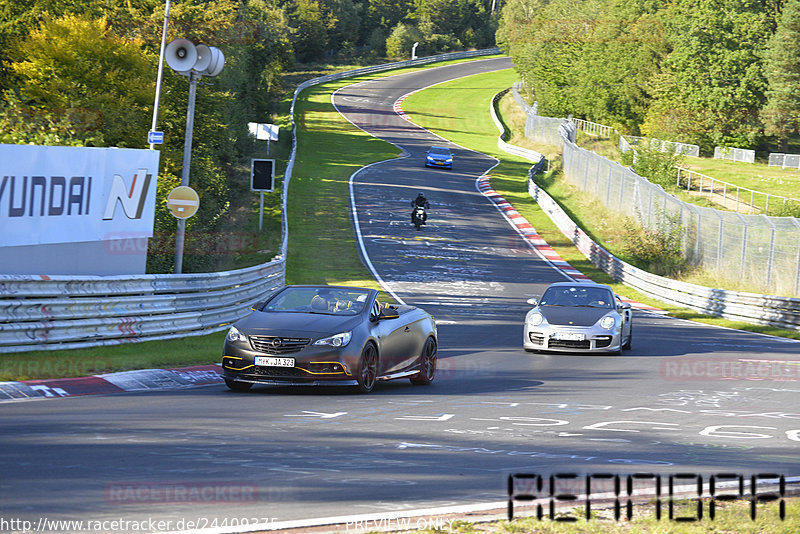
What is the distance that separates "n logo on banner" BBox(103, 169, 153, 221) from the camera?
17203 millimetres

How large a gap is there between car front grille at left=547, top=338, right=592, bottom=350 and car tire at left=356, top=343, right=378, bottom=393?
7184 mm

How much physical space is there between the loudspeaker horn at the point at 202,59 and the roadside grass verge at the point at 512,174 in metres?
17.3

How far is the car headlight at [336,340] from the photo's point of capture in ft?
40.2

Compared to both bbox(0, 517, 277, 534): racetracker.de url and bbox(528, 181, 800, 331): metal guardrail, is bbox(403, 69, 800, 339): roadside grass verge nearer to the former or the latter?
bbox(528, 181, 800, 331): metal guardrail

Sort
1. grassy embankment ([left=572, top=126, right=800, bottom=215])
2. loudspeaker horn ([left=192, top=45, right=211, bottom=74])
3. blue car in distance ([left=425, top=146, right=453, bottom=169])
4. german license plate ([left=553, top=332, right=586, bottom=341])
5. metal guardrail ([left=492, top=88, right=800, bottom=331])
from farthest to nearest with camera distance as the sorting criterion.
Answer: blue car in distance ([left=425, top=146, right=453, bottom=169]) < grassy embankment ([left=572, top=126, right=800, bottom=215]) < metal guardrail ([left=492, top=88, right=800, bottom=331]) < german license plate ([left=553, top=332, right=586, bottom=341]) < loudspeaker horn ([left=192, top=45, right=211, bottom=74])

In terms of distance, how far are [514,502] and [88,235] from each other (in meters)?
11.9

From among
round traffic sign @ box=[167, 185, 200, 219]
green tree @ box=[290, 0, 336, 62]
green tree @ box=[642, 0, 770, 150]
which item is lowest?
round traffic sign @ box=[167, 185, 200, 219]

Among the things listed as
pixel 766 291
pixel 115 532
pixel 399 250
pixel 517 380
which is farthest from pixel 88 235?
pixel 399 250

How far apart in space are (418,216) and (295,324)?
35023 millimetres

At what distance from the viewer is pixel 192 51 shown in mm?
18500

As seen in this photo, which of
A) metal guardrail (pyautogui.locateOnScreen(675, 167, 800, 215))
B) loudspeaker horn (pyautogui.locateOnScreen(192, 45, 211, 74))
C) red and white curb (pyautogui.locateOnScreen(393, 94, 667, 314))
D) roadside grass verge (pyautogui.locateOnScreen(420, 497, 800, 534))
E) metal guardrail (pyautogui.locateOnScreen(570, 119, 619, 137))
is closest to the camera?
roadside grass verge (pyautogui.locateOnScreen(420, 497, 800, 534))

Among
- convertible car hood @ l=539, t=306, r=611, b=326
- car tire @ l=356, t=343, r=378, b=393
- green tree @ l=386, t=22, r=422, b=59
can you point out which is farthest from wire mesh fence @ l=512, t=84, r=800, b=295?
green tree @ l=386, t=22, r=422, b=59

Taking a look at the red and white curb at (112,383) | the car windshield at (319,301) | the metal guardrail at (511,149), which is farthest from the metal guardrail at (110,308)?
the metal guardrail at (511,149)

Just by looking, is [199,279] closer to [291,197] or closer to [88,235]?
[88,235]
